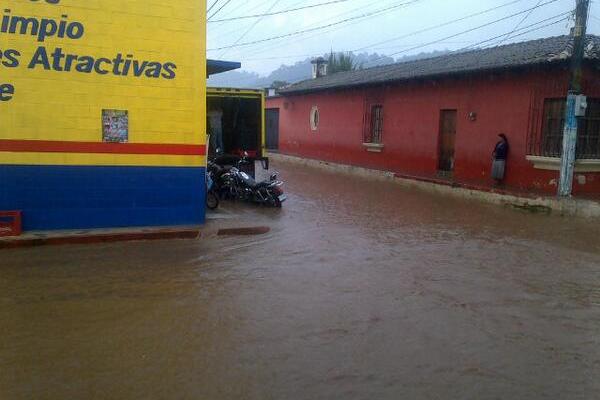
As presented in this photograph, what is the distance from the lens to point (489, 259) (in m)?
8.22

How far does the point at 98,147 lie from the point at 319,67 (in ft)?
83.3

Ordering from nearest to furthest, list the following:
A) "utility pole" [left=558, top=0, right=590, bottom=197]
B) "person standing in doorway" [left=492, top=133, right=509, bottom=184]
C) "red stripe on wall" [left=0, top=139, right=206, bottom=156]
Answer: "red stripe on wall" [left=0, top=139, right=206, bottom=156] → "utility pole" [left=558, top=0, right=590, bottom=197] → "person standing in doorway" [left=492, top=133, right=509, bottom=184]

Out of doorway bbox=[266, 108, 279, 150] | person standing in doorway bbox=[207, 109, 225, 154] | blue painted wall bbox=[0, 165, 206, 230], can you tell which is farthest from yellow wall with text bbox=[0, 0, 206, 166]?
doorway bbox=[266, 108, 279, 150]

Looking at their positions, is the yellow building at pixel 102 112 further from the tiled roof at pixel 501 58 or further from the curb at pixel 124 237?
the tiled roof at pixel 501 58

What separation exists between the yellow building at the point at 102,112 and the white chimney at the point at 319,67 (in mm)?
24053

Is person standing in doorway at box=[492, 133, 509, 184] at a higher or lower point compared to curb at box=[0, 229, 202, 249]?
higher

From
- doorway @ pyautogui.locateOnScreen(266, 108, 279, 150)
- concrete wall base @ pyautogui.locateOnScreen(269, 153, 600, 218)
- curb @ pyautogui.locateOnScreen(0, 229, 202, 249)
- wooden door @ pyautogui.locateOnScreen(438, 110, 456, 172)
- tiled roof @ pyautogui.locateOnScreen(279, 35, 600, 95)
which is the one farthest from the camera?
doorway @ pyautogui.locateOnScreen(266, 108, 279, 150)

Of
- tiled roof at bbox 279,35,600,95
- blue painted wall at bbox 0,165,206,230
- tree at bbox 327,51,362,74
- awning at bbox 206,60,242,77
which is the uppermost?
tree at bbox 327,51,362,74

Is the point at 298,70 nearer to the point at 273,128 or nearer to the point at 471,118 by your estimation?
the point at 273,128

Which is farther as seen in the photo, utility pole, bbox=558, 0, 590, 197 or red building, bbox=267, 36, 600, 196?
red building, bbox=267, 36, 600, 196

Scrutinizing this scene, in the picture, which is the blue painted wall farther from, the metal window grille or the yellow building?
the metal window grille

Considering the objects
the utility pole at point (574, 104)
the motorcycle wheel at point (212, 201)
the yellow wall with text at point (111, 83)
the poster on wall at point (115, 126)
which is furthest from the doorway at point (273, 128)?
the poster on wall at point (115, 126)

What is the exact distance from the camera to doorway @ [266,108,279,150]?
3266 cm

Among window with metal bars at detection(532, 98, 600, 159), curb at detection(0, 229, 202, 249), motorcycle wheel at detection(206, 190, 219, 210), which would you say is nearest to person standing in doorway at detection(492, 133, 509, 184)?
window with metal bars at detection(532, 98, 600, 159)
